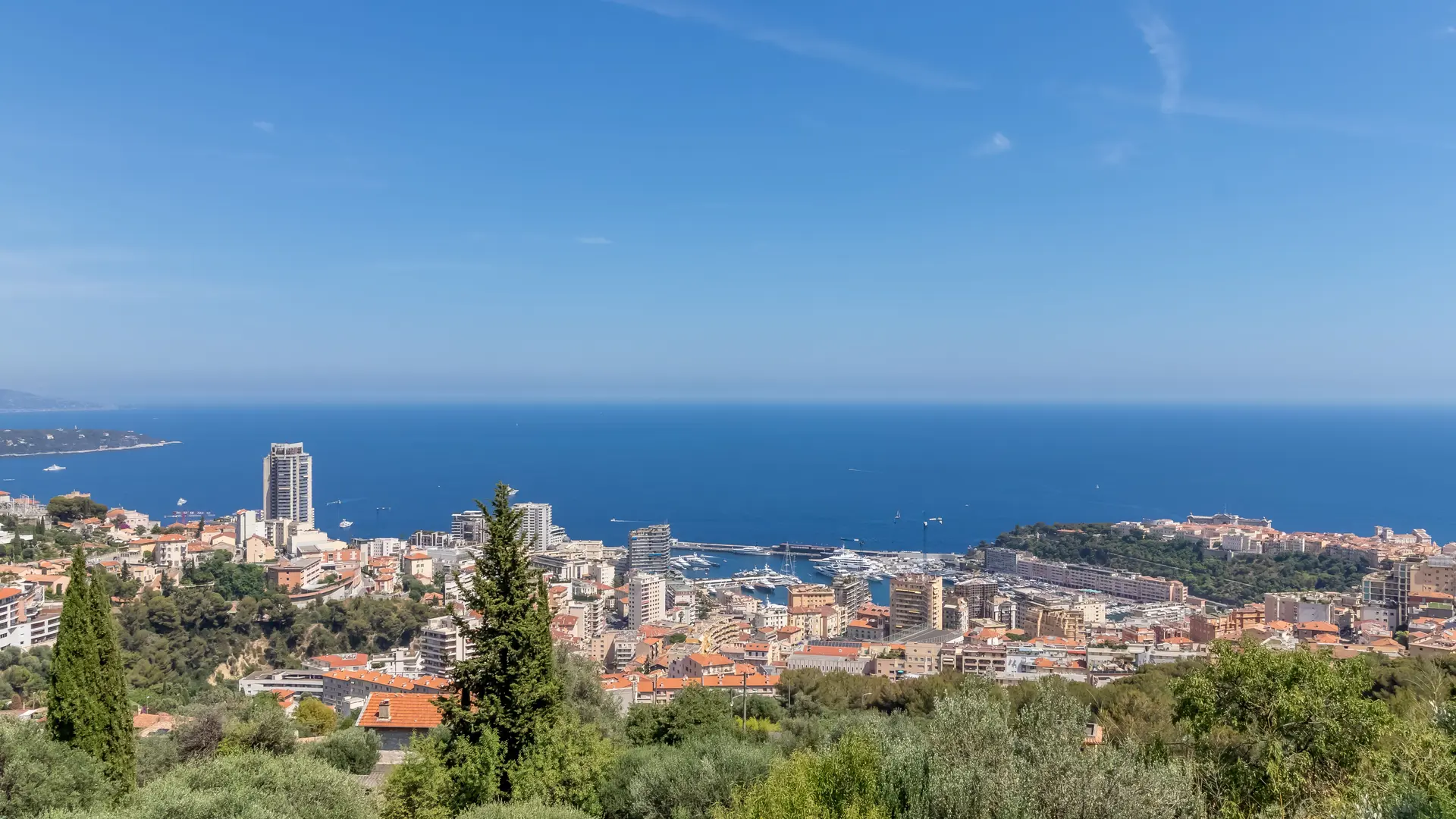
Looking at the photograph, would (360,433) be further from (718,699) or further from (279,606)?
(718,699)

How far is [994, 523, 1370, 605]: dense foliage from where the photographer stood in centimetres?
3303

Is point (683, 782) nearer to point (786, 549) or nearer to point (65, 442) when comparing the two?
point (786, 549)

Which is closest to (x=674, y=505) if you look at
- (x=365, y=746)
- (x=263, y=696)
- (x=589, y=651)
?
(x=589, y=651)

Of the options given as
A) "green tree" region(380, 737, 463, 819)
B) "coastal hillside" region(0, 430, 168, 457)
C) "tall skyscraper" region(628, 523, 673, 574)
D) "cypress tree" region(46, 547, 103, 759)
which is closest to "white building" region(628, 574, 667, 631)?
"tall skyscraper" region(628, 523, 673, 574)

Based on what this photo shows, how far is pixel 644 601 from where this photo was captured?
29.6m

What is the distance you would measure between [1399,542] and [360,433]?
322ft

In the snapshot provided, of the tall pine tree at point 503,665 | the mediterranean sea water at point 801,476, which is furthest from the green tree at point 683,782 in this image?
the mediterranean sea water at point 801,476

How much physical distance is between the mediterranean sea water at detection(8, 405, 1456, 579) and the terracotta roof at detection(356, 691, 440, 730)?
90.8 ft

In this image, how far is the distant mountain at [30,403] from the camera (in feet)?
434

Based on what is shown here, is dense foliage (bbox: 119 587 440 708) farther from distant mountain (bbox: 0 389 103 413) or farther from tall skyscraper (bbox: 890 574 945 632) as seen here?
distant mountain (bbox: 0 389 103 413)

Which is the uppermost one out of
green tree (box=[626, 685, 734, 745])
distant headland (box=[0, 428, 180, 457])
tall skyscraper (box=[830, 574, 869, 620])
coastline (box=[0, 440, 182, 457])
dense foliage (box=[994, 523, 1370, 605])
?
green tree (box=[626, 685, 734, 745])

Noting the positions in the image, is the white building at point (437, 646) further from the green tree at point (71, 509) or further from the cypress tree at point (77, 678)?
the green tree at point (71, 509)

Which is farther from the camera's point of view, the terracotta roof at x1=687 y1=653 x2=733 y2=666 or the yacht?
the yacht

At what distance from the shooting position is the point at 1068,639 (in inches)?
987
